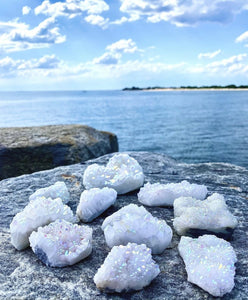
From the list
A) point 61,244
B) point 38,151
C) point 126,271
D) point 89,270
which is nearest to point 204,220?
point 126,271

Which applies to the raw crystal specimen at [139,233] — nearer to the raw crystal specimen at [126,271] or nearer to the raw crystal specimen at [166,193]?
the raw crystal specimen at [126,271]

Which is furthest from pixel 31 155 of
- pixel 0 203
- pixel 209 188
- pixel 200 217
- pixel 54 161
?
pixel 200 217

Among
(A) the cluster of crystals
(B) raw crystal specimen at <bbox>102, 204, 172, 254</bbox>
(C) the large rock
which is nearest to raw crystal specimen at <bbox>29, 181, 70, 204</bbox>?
(B) raw crystal specimen at <bbox>102, 204, 172, 254</bbox>

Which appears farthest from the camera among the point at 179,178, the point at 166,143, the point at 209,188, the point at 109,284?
the point at 166,143

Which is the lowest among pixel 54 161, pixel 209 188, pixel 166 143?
pixel 166 143

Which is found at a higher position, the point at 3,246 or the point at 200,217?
the point at 200,217

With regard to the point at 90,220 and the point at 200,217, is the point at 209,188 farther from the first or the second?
the point at 90,220

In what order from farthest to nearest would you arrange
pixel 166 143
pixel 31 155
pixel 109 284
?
1. pixel 166 143
2. pixel 31 155
3. pixel 109 284
